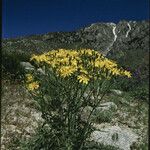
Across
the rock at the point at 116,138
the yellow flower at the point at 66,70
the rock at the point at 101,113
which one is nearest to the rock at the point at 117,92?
the rock at the point at 101,113

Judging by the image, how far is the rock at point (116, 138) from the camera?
1243 centimetres

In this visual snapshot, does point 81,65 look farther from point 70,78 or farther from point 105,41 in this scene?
point 105,41

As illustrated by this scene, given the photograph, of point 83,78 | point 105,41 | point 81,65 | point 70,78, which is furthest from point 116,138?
point 105,41

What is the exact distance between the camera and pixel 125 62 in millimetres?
26266

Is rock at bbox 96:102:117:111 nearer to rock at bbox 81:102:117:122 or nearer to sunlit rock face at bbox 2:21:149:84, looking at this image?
rock at bbox 81:102:117:122

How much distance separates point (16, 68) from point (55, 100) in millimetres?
6598

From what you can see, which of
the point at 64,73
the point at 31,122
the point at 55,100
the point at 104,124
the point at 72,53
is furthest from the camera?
the point at 104,124

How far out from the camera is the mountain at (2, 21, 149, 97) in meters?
29.1

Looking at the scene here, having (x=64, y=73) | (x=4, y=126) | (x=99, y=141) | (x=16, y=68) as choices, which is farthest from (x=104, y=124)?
(x=64, y=73)

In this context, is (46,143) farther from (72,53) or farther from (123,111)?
(123,111)

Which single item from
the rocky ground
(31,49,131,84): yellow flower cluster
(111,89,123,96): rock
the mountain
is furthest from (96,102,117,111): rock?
the mountain

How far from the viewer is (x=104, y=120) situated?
14.5 m

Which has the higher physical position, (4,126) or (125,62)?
(125,62)

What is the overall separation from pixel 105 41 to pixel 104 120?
2857cm
